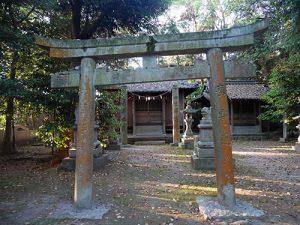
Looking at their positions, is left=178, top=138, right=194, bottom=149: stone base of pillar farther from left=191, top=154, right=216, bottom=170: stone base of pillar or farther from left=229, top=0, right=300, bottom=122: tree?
left=191, top=154, right=216, bottom=170: stone base of pillar

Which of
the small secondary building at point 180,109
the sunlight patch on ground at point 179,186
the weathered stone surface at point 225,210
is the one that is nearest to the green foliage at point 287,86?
the small secondary building at point 180,109

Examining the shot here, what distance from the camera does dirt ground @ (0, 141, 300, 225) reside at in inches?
252

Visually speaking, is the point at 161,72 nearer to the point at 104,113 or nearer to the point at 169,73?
the point at 169,73

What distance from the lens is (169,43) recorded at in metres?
6.83

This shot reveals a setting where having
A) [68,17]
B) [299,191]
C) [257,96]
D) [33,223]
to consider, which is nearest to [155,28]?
[68,17]

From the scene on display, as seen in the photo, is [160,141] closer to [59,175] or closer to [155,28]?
[155,28]

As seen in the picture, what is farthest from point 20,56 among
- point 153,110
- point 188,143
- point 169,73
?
point 153,110

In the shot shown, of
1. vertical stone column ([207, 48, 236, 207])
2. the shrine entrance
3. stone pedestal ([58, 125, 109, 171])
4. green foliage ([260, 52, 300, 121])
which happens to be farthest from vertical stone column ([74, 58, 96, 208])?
the shrine entrance

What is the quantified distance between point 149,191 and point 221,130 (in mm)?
3046

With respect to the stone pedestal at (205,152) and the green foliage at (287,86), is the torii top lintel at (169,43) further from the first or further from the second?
the green foliage at (287,86)

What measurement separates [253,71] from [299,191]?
149 inches

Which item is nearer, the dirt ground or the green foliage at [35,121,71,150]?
the dirt ground

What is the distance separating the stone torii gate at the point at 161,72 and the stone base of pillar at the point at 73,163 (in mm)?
4311

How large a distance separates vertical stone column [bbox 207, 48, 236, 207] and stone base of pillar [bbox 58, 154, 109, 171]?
585 centimetres
